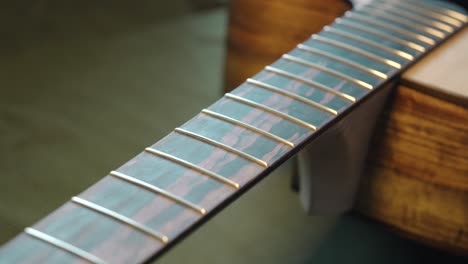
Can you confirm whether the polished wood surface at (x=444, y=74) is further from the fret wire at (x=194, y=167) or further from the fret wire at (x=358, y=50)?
the fret wire at (x=194, y=167)

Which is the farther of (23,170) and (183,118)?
(183,118)

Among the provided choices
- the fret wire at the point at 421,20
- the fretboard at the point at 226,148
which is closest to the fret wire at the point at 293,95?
the fretboard at the point at 226,148

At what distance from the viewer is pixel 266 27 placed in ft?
4.20

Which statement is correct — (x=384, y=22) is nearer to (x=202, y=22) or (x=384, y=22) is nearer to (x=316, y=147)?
(x=316, y=147)

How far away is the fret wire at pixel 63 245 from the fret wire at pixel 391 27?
668 millimetres

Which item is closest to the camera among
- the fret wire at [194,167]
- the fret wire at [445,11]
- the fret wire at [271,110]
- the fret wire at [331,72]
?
the fret wire at [194,167]

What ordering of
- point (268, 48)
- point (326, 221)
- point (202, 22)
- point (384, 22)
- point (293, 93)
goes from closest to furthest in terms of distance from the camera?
point (293, 93)
point (384, 22)
point (326, 221)
point (268, 48)
point (202, 22)

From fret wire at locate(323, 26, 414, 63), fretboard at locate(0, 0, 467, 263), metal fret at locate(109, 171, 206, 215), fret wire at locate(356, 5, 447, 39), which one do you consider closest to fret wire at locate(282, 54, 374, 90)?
fretboard at locate(0, 0, 467, 263)

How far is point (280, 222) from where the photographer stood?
1.16m

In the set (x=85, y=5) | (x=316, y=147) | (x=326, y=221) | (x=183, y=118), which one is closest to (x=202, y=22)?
(x=85, y=5)

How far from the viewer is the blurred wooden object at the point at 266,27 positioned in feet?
3.94

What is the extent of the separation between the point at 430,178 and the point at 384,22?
0.27 meters

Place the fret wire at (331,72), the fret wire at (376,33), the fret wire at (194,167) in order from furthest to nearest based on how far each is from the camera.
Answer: the fret wire at (376,33)
the fret wire at (331,72)
the fret wire at (194,167)

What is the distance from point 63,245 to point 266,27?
79 cm
